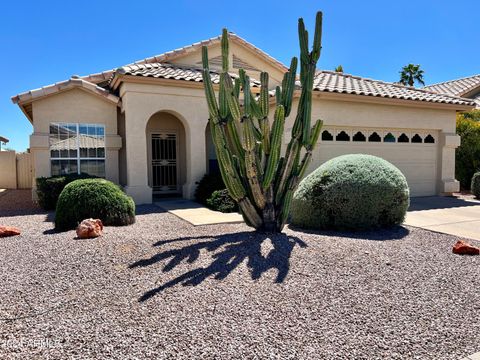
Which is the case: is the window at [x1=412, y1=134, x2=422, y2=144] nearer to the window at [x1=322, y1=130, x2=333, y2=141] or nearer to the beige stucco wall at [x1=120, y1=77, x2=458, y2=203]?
the beige stucco wall at [x1=120, y1=77, x2=458, y2=203]

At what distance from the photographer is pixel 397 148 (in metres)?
14.1

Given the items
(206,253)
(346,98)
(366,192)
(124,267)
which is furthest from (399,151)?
(124,267)

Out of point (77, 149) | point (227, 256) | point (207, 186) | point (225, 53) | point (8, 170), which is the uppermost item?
point (225, 53)

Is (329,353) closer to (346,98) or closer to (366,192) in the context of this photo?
(366,192)

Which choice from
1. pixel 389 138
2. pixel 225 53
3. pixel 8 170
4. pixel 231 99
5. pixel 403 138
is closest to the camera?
pixel 231 99

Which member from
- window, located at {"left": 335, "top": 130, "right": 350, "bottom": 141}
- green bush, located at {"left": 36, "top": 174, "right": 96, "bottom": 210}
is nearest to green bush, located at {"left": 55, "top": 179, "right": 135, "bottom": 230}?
green bush, located at {"left": 36, "top": 174, "right": 96, "bottom": 210}

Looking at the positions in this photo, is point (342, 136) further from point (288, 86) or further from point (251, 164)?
point (251, 164)

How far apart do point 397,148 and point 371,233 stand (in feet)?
26.7

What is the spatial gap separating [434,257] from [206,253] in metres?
3.67

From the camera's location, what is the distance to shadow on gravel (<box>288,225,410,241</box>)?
6.84 metres

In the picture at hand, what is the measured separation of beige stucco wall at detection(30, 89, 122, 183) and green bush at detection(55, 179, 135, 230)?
4950 mm

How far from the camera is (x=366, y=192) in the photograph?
7.22 m

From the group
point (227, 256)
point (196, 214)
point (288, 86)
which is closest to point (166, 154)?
point (196, 214)

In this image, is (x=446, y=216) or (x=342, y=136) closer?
(x=446, y=216)
